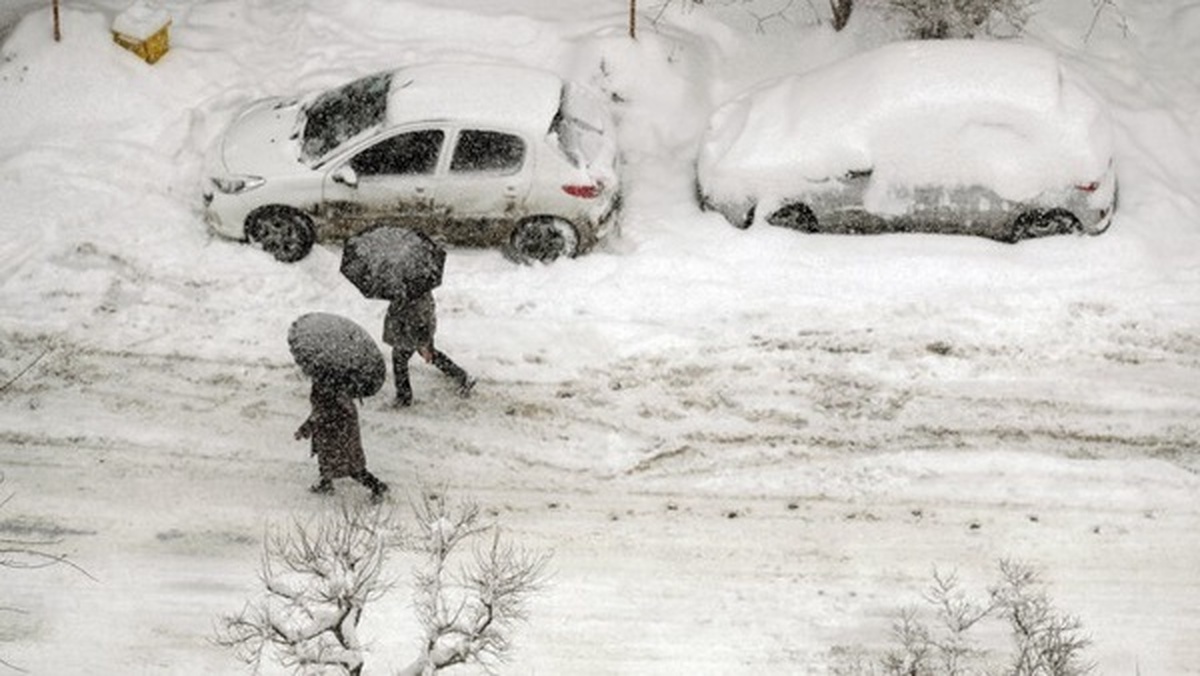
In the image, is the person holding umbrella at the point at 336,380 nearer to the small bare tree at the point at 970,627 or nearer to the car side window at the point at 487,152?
the car side window at the point at 487,152

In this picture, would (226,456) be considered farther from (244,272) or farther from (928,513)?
(928,513)

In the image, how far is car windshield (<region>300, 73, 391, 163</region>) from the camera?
12.6m

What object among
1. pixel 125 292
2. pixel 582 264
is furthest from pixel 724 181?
pixel 125 292

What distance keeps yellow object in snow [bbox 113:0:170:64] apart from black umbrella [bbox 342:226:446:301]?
534 centimetres

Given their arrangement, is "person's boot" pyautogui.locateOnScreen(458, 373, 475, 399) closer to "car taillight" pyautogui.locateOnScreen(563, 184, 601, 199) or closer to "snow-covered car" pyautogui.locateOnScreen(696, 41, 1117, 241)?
"car taillight" pyautogui.locateOnScreen(563, 184, 601, 199)

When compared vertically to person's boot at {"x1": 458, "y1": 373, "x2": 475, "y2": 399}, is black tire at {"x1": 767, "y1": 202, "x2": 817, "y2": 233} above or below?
above

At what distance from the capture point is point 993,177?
40.6 feet

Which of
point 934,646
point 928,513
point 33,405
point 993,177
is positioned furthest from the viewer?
point 993,177

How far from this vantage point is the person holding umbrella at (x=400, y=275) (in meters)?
10.5

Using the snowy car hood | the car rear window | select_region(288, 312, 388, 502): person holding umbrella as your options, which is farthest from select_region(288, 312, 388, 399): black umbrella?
the car rear window

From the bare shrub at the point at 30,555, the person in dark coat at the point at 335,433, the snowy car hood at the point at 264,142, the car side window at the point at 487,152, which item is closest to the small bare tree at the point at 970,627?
the person in dark coat at the point at 335,433

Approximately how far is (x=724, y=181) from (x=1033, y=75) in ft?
9.80

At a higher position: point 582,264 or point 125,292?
point 582,264

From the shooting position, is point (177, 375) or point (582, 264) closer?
point (177, 375)
